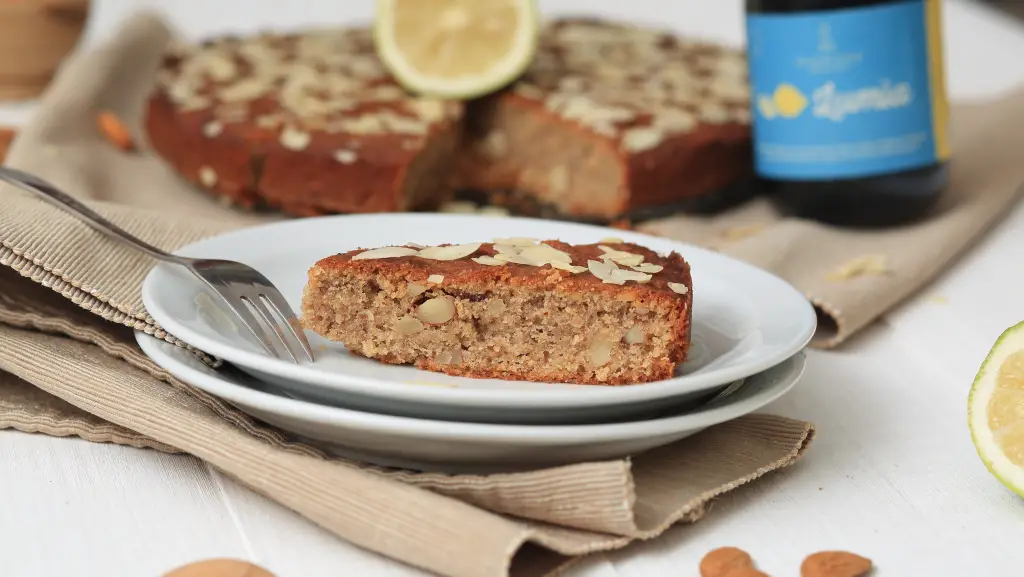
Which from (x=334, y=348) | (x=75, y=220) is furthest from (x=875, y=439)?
(x=75, y=220)

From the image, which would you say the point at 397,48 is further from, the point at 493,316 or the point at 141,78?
the point at 493,316

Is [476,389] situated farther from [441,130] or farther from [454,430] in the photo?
[441,130]

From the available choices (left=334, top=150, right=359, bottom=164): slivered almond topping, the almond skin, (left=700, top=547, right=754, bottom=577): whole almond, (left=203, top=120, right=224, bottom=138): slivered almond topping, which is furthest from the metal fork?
the almond skin

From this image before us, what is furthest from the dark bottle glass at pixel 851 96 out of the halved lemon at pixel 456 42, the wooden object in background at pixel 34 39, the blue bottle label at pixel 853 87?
the wooden object in background at pixel 34 39

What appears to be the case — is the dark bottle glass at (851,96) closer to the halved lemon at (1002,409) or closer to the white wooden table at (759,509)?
the white wooden table at (759,509)

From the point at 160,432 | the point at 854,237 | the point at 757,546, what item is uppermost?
the point at 160,432

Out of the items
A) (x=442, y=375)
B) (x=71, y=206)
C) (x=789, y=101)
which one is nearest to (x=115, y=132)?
(x=71, y=206)
